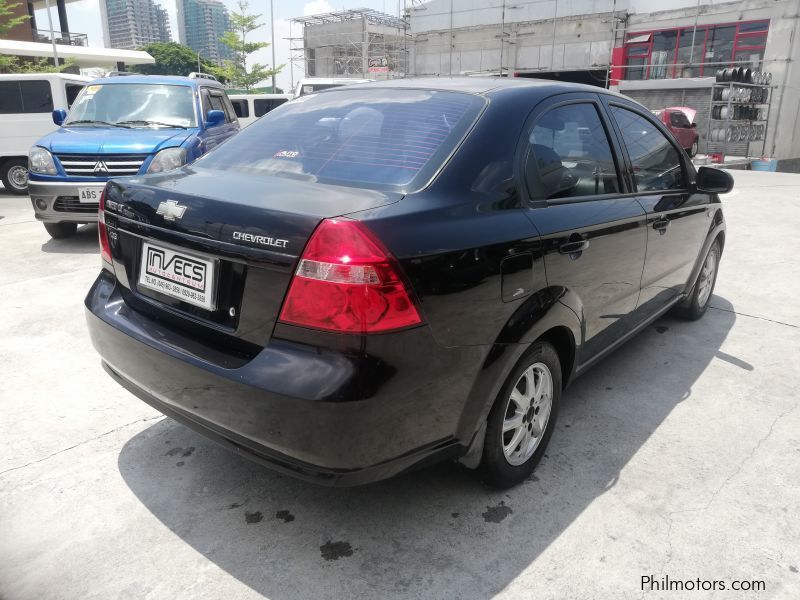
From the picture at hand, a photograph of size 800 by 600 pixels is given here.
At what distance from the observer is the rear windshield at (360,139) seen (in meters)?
2.33

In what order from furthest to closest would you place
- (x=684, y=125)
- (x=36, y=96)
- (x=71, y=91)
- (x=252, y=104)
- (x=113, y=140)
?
(x=684, y=125) → (x=252, y=104) → (x=71, y=91) → (x=36, y=96) → (x=113, y=140)

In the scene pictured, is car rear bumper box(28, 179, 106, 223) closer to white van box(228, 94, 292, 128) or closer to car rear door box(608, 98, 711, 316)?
car rear door box(608, 98, 711, 316)

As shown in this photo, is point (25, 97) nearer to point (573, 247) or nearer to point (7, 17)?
point (573, 247)

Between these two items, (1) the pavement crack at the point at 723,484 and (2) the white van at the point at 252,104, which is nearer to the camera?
(1) the pavement crack at the point at 723,484

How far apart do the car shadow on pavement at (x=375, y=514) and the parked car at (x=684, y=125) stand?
1799 cm

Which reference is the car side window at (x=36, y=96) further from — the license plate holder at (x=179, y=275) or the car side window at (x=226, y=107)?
the license plate holder at (x=179, y=275)

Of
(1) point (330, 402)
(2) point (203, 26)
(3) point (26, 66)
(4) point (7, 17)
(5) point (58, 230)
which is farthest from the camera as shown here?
(2) point (203, 26)

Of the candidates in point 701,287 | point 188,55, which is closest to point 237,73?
point 188,55

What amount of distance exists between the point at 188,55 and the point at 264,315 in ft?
254


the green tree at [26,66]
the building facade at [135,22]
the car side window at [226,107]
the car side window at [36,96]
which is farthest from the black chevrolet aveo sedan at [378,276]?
the building facade at [135,22]

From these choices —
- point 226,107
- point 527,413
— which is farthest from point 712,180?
point 226,107

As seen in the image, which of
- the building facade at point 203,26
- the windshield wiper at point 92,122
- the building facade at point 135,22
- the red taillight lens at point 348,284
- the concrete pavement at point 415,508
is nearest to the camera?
the red taillight lens at point 348,284

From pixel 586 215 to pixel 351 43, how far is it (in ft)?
145

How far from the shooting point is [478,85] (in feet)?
9.02
